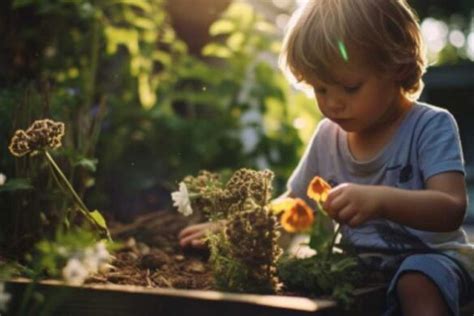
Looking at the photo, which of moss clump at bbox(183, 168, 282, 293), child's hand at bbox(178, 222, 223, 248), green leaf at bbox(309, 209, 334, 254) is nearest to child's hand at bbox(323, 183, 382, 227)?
moss clump at bbox(183, 168, 282, 293)

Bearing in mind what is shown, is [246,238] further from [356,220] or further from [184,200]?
[184,200]

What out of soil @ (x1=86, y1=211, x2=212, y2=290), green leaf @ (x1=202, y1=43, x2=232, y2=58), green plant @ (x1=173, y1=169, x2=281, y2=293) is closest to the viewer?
green plant @ (x1=173, y1=169, x2=281, y2=293)

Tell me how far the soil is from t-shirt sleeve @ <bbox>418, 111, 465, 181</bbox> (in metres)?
0.67

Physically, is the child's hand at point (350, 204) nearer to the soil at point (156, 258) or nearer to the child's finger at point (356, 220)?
the child's finger at point (356, 220)

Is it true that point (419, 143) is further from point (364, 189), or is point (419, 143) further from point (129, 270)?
point (129, 270)

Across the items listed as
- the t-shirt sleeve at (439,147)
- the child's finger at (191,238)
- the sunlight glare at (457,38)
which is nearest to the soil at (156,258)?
the child's finger at (191,238)

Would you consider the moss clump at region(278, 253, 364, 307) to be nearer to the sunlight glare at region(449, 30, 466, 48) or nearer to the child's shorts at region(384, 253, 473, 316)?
the child's shorts at region(384, 253, 473, 316)

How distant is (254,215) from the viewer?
6.10 feet

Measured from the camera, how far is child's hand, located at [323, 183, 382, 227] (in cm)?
188

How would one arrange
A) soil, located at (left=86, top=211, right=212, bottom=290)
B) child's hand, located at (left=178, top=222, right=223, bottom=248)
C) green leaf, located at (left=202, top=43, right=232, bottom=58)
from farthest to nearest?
green leaf, located at (left=202, top=43, right=232, bottom=58) → child's hand, located at (left=178, top=222, right=223, bottom=248) → soil, located at (left=86, top=211, right=212, bottom=290)

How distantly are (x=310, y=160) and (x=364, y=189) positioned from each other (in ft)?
2.60

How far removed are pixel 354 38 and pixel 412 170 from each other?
406mm

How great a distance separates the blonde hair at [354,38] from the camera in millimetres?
2238

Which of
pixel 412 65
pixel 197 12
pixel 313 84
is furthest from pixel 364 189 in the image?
pixel 197 12
